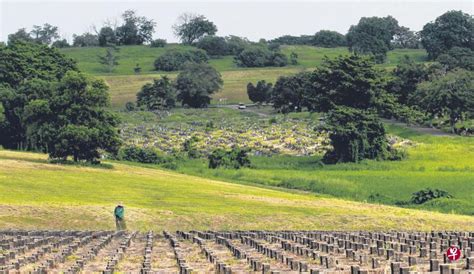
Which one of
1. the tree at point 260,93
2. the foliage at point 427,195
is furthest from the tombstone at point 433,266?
the tree at point 260,93

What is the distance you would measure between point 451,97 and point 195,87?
57317 mm

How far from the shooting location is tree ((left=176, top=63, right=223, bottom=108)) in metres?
170

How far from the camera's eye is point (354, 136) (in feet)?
349

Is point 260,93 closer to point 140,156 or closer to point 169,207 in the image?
point 140,156

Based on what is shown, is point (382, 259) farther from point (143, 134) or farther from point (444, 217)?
point (143, 134)

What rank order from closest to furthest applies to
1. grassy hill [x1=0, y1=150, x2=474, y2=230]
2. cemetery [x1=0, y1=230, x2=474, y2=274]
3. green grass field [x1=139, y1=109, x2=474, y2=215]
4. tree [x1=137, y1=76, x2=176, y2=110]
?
1. cemetery [x1=0, y1=230, x2=474, y2=274]
2. grassy hill [x1=0, y1=150, x2=474, y2=230]
3. green grass field [x1=139, y1=109, x2=474, y2=215]
4. tree [x1=137, y1=76, x2=176, y2=110]

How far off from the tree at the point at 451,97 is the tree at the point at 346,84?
12567 millimetres

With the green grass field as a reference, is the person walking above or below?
above

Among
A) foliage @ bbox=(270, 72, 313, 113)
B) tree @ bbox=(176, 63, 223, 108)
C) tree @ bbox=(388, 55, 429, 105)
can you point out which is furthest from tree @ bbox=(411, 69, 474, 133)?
tree @ bbox=(176, 63, 223, 108)

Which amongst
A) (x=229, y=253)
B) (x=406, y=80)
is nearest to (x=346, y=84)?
(x=406, y=80)

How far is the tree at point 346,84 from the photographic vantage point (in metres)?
111

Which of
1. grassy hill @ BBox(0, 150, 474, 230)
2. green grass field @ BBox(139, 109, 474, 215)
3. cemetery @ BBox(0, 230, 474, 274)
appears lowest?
green grass field @ BBox(139, 109, 474, 215)

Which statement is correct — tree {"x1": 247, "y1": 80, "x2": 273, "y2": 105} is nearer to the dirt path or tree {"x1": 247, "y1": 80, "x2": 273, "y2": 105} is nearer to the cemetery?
the dirt path

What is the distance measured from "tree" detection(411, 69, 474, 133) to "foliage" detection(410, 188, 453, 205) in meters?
47.1
